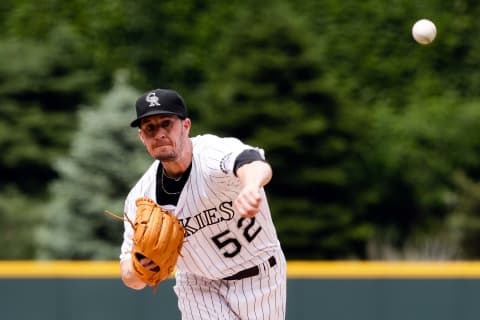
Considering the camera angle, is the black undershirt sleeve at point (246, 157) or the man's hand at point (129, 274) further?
the man's hand at point (129, 274)

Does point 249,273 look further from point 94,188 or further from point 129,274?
point 94,188

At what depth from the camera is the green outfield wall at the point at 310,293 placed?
652 centimetres

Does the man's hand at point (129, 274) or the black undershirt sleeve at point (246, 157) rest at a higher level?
the black undershirt sleeve at point (246, 157)

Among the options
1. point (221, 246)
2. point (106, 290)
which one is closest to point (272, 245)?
point (221, 246)

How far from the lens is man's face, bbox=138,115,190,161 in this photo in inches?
149

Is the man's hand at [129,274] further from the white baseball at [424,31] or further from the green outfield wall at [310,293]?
the green outfield wall at [310,293]

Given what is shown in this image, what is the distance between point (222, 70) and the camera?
11844 mm

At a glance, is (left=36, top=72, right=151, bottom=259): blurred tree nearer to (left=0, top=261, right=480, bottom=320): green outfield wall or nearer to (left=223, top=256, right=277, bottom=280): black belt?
Answer: (left=0, top=261, right=480, bottom=320): green outfield wall

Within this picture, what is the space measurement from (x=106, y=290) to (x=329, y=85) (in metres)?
5.07

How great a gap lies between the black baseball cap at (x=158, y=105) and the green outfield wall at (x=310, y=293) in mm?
3013

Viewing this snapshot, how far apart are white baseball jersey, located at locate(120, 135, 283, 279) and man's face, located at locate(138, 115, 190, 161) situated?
161 mm

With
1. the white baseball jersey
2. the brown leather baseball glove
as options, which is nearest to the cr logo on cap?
the white baseball jersey

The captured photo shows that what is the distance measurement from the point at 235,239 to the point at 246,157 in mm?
534

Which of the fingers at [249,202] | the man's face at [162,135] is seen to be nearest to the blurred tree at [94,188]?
the man's face at [162,135]
